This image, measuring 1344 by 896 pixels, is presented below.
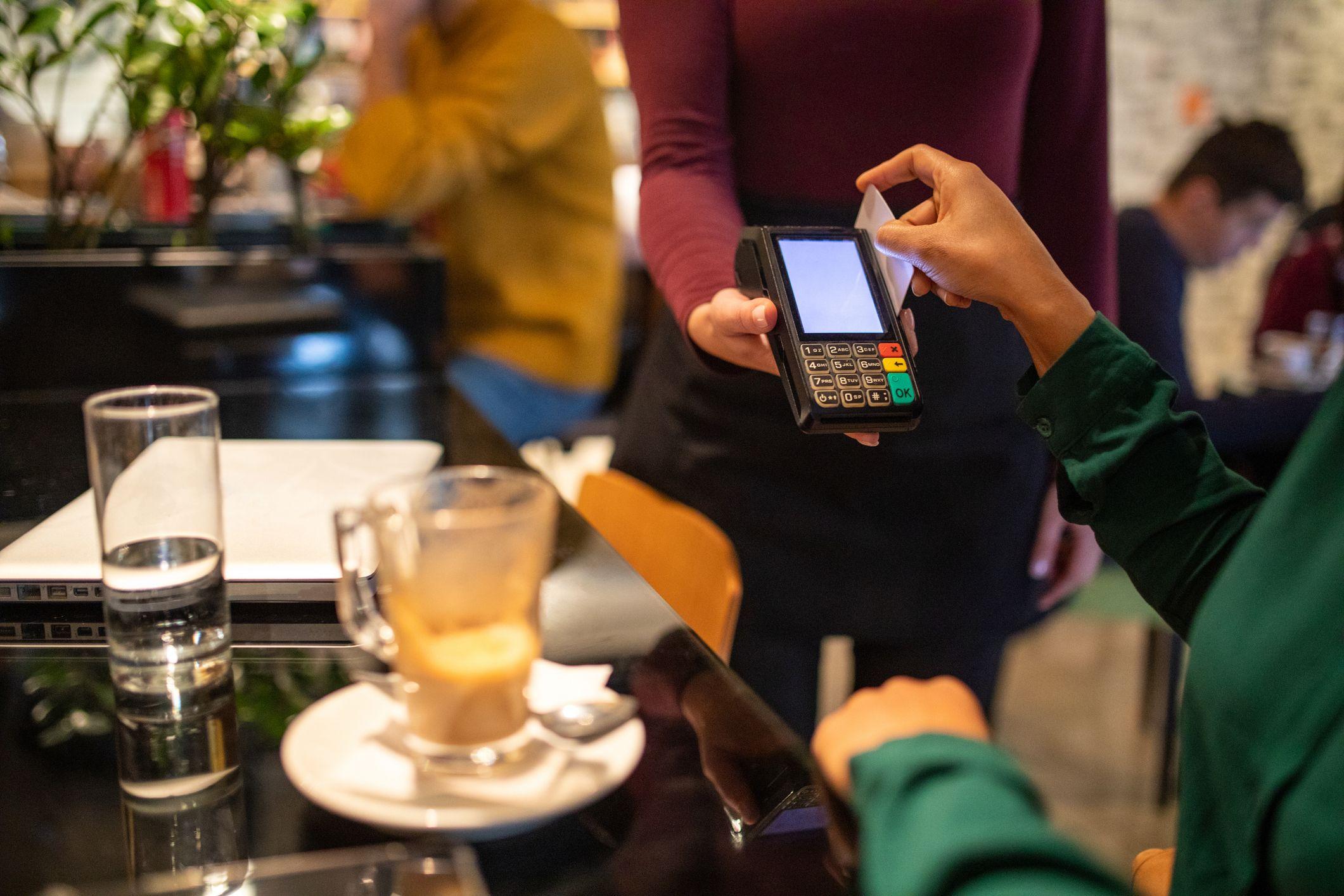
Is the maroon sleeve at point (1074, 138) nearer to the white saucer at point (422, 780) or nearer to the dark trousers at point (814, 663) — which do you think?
the dark trousers at point (814, 663)

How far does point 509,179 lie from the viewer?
1936 mm

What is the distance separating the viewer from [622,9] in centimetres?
94

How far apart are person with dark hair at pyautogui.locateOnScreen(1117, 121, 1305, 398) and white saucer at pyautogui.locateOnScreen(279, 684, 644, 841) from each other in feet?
4.57

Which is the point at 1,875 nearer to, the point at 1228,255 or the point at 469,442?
the point at 469,442

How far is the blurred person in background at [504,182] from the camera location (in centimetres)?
179

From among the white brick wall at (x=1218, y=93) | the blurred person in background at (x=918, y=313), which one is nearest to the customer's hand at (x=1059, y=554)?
the blurred person in background at (x=918, y=313)

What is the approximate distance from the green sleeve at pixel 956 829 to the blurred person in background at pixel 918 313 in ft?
1.06

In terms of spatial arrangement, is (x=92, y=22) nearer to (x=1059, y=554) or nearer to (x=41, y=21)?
(x=41, y=21)

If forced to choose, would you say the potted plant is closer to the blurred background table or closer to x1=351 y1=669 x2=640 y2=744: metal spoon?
the blurred background table

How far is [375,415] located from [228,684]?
0.71 m

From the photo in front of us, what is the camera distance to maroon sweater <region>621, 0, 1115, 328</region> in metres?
0.79

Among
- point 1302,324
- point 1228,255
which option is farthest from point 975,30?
point 1302,324

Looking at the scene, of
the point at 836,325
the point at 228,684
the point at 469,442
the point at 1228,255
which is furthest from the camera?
the point at 1228,255

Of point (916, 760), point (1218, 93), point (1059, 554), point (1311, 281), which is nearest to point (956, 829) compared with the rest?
point (916, 760)
